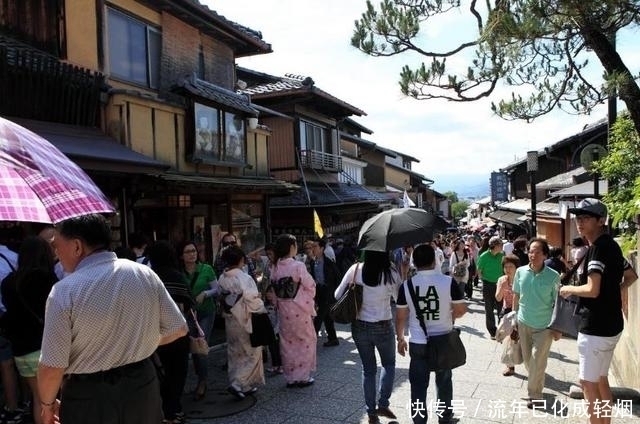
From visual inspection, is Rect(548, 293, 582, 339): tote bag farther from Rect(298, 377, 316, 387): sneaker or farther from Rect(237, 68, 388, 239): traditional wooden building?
Rect(237, 68, 388, 239): traditional wooden building

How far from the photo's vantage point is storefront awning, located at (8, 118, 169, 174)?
6582 mm

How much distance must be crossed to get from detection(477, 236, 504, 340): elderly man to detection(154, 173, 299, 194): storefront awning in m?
5.05

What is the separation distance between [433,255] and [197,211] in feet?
25.2

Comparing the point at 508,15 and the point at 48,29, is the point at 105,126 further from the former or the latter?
the point at 508,15

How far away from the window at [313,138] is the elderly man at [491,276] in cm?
1005

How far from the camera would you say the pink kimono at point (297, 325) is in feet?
21.0

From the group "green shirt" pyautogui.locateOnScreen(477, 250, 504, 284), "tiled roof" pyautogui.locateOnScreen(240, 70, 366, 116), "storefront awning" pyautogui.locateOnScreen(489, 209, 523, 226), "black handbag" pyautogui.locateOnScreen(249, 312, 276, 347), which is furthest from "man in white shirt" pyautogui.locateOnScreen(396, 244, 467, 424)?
"storefront awning" pyautogui.locateOnScreen(489, 209, 523, 226)

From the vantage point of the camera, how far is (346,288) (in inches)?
205

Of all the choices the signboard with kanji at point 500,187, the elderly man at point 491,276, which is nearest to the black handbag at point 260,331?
the elderly man at point 491,276

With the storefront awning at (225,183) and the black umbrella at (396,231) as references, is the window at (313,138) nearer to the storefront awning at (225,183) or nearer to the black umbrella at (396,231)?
the storefront awning at (225,183)

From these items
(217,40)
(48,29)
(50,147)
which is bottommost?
(50,147)

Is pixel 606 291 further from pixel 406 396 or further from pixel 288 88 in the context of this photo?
pixel 288 88

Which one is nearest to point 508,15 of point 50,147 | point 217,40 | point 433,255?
point 433,255

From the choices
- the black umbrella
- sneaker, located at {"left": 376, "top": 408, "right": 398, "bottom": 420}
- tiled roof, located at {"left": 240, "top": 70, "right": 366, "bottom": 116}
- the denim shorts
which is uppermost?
tiled roof, located at {"left": 240, "top": 70, "right": 366, "bottom": 116}
